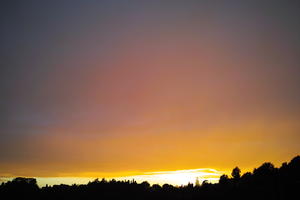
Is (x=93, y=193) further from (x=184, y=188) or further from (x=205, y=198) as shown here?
(x=205, y=198)

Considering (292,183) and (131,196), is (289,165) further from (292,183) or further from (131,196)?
(131,196)

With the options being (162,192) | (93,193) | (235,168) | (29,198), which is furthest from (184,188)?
(29,198)

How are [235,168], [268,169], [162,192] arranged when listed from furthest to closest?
[162,192] < [235,168] < [268,169]

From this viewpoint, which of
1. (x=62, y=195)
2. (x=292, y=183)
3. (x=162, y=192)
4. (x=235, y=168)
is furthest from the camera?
(x=62, y=195)

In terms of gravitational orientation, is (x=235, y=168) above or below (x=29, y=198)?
above

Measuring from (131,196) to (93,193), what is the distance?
2962 centimetres

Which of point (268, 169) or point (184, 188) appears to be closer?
point (268, 169)

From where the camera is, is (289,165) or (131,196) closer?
(289,165)

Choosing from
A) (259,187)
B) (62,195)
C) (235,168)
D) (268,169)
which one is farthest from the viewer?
(62,195)

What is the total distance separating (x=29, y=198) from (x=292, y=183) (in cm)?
17444

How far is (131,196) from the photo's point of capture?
642ft

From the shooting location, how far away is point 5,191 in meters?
196

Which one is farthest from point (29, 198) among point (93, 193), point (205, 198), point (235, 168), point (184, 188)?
point (235, 168)

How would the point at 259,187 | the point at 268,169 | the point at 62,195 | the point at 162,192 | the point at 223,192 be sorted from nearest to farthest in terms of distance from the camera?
the point at 259,187 → the point at 223,192 → the point at 268,169 → the point at 162,192 → the point at 62,195
